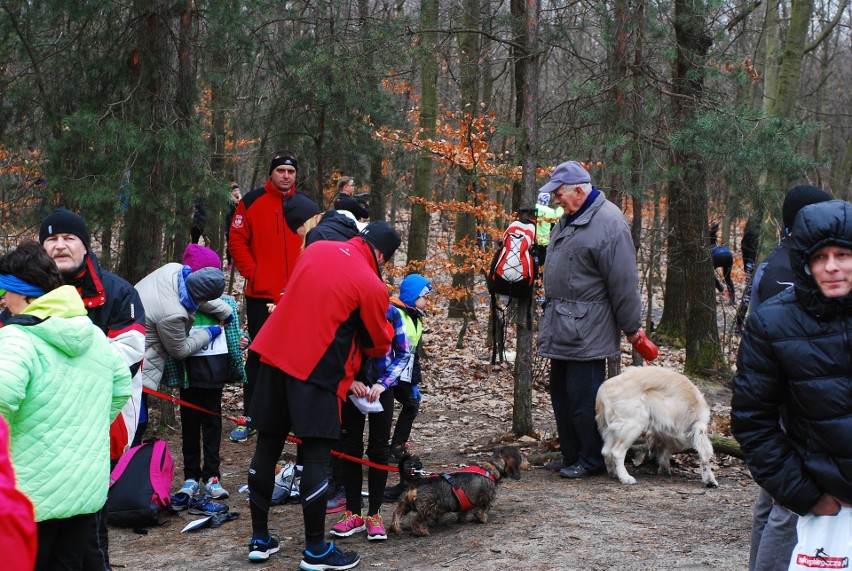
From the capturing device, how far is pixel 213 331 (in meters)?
6.59

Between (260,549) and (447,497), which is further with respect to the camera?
(447,497)

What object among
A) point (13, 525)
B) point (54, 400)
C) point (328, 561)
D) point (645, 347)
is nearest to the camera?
point (13, 525)

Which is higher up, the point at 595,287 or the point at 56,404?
the point at 595,287

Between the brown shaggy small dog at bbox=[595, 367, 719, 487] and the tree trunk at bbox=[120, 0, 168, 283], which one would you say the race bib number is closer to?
the tree trunk at bbox=[120, 0, 168, 283]

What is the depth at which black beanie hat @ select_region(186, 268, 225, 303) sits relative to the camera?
6.26 metres

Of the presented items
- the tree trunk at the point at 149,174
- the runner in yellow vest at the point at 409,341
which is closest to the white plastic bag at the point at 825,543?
the runner in yellow vest at the point at 409,341

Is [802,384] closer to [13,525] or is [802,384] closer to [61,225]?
[13,525]

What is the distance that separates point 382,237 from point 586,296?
2.27 meters

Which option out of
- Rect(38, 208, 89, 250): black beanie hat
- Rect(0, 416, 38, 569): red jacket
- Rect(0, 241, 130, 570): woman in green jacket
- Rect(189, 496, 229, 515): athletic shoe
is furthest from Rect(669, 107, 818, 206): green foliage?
Rect(0, 416, 38, 569): red jacket

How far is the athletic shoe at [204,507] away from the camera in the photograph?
626 centimetres

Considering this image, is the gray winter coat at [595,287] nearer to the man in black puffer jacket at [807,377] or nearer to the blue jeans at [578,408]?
the blue jeans at [578,408]

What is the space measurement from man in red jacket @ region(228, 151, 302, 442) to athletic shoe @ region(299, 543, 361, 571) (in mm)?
3112

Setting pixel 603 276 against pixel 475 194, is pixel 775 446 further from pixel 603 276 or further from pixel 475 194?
pixel 475 194

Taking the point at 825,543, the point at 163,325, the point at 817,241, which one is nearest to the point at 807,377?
the point at 817,241
